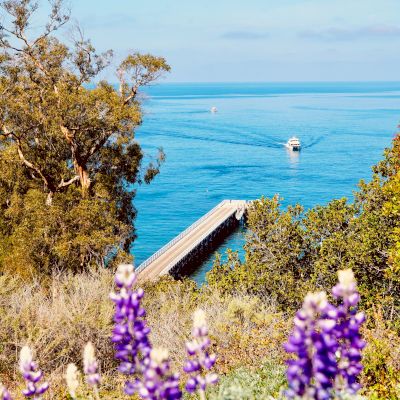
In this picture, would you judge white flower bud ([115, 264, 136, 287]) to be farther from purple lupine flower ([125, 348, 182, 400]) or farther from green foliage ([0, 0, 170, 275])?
green foliage ([0, 0, 170, 275])

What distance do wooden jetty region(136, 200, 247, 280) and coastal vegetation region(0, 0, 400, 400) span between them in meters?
18.4

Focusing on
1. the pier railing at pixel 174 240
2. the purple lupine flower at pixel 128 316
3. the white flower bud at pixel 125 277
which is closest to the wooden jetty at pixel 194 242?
the pier railing at pixel 174 240

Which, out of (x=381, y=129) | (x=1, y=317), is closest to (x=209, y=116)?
(x=381, y=129)

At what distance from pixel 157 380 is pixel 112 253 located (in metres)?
23.8

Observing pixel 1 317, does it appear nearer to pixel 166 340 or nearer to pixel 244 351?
pixel 166 340

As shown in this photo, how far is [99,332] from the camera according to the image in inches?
629

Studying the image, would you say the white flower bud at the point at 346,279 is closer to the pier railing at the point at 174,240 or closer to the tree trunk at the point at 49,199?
the tree trunk at the point at 49,199

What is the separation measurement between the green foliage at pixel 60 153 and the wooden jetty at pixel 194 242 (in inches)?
704

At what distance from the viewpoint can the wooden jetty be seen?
174ft

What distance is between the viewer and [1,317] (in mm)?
15930

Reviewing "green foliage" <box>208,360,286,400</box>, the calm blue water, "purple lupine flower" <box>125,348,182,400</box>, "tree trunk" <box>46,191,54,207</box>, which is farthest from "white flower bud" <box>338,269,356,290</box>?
the calm blue water

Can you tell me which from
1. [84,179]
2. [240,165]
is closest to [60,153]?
[84,179]

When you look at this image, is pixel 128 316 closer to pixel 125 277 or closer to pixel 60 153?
pixel 125 277

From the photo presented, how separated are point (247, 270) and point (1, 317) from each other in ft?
34.2
